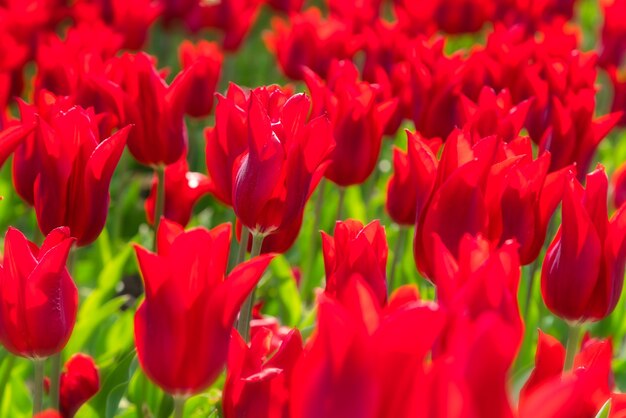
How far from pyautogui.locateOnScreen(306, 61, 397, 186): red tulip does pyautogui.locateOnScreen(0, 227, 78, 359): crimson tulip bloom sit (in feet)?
2.13

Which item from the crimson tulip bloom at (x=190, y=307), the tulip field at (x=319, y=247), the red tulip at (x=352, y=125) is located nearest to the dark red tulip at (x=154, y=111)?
the tulip field at (x=319, y=247)

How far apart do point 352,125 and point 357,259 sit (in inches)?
26.6

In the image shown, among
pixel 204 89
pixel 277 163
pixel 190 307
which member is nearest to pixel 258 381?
pixel 190 307

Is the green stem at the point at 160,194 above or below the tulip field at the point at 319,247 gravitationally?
below

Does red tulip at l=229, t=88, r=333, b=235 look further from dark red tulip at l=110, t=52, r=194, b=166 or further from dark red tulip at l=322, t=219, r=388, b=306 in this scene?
dark red tulip at l=110, t=52, r=194, b=166

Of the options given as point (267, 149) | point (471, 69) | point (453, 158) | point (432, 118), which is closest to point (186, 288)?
point (267, 149)

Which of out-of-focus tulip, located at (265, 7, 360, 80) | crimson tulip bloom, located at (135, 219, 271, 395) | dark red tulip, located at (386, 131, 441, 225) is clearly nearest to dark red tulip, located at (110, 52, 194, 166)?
dark red tulip, located at (386, 131, 441, 225)

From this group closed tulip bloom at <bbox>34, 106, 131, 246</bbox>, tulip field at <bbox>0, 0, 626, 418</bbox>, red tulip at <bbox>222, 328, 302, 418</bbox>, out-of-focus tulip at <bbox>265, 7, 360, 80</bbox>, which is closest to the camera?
tulip field at <bbox>0, 0, 626, 418</bbox>

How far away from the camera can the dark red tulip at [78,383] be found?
4.86 ft

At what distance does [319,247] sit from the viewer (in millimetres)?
2367

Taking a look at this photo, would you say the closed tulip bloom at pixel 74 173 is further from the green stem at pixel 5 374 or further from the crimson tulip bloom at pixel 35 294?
the green stem at pixel 5 374

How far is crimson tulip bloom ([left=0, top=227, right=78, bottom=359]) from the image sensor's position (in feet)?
3.65

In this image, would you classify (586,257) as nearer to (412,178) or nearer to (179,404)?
(412,178)

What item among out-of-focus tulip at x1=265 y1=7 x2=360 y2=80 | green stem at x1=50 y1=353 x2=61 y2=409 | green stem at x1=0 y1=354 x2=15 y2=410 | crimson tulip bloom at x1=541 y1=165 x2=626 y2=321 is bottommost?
green stem at x1=0 y1=354 x2=15 y2=410
